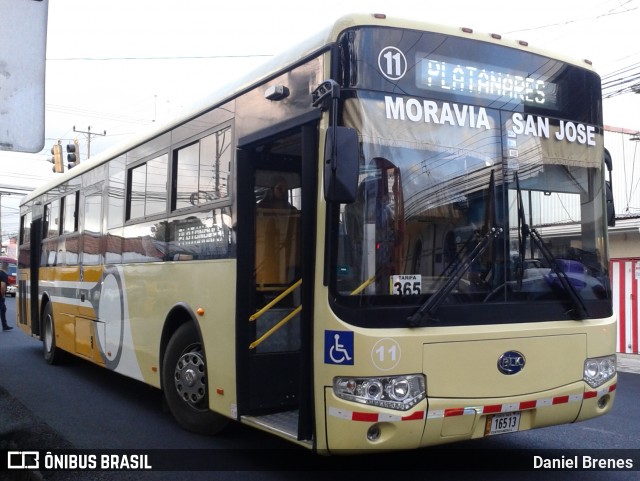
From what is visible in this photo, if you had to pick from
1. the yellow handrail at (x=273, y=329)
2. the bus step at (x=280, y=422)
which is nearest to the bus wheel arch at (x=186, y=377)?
the yellow handrail at (x=273, y=329)

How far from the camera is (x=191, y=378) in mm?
6488

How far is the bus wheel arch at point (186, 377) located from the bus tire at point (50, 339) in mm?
5274

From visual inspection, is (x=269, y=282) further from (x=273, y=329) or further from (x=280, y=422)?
(x=280, y=422)

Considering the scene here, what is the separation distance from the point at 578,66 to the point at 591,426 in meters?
3.99

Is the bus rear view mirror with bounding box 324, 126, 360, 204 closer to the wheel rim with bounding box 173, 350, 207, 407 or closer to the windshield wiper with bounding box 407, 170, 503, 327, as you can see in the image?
the windshield wiper with bounding box 407, 170, 503, 327

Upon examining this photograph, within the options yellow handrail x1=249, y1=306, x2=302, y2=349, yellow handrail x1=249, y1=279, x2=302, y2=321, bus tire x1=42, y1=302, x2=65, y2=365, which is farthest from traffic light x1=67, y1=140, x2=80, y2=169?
yellow handrail x1=249, y1=306, x2=302, y2=349

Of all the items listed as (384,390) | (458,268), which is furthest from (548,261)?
(384,390)

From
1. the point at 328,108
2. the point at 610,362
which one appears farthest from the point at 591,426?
the point at 328,108

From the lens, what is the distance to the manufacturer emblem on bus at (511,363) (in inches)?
189

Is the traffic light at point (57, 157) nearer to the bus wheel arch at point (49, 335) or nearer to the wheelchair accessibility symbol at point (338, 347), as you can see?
the bus wheel arch at point (49, 335)

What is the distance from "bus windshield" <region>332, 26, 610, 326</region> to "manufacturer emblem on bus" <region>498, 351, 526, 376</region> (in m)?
0.26

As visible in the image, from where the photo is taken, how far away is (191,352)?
6.54 m

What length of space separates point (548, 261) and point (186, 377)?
11.6 ft

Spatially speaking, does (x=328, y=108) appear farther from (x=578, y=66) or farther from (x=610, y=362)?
(x=610, y=362)
